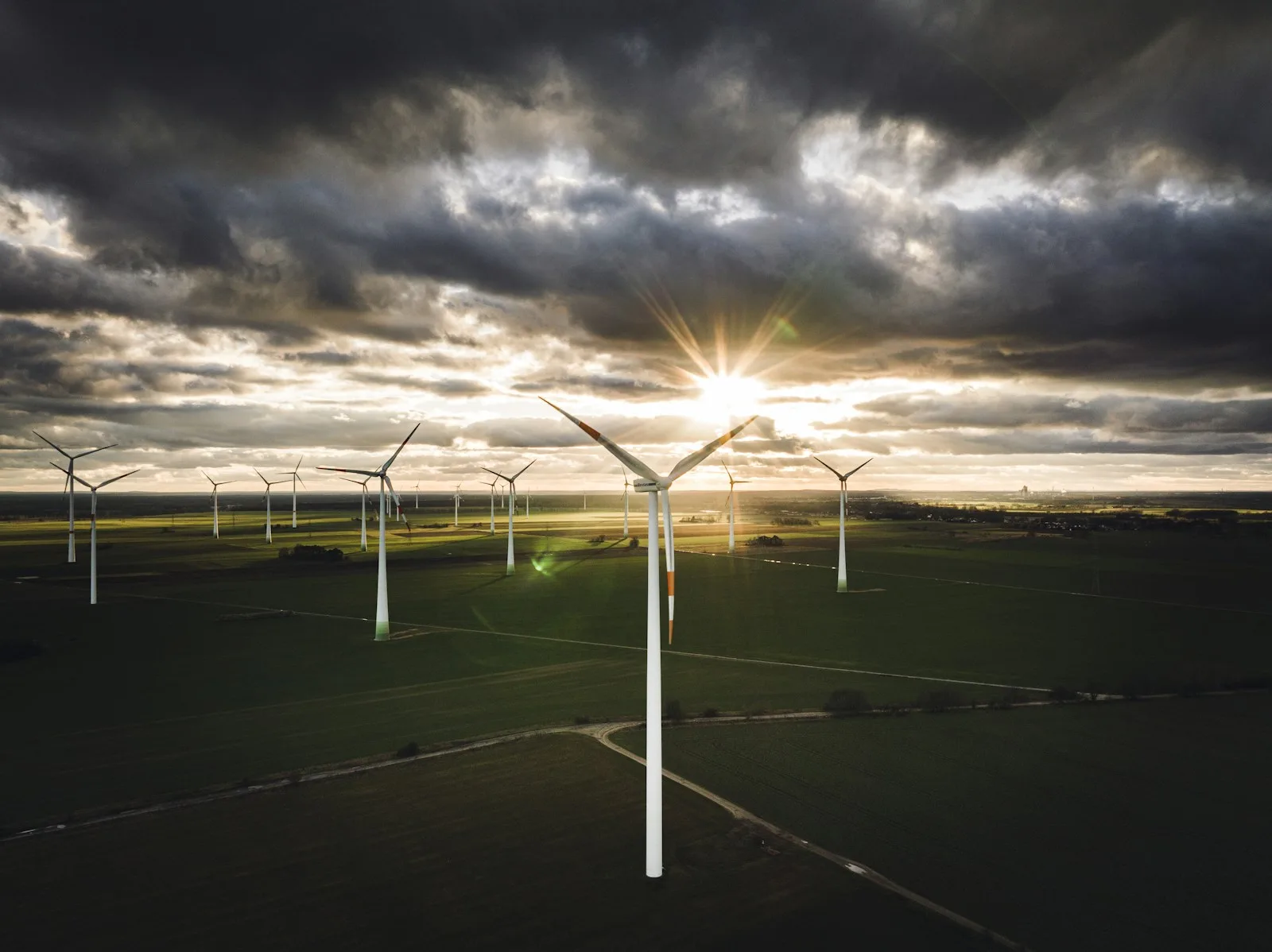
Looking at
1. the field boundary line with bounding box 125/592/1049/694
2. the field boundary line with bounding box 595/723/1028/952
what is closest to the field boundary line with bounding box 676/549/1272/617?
the field boundary line with bounding box 125/592/1049/694

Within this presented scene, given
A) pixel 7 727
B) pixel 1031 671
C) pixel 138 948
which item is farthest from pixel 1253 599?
pixel 7 727

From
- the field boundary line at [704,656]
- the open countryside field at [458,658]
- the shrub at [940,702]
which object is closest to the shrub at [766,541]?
the open countryside field at [458,658]

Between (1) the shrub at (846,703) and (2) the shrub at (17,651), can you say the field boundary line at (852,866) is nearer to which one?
(1) the shrub at (846,703)

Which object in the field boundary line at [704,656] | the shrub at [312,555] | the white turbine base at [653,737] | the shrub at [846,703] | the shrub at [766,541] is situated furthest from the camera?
the shrub at [766,541]

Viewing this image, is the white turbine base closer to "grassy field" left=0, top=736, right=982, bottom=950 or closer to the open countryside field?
"grassy field" left=0, top=736, right=982, bottom=950

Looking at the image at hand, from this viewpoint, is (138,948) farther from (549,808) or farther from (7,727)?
(7,727)

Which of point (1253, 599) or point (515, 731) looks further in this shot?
point (1253, 599)

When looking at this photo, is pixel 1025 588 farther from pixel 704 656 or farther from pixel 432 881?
pixel 432 881
